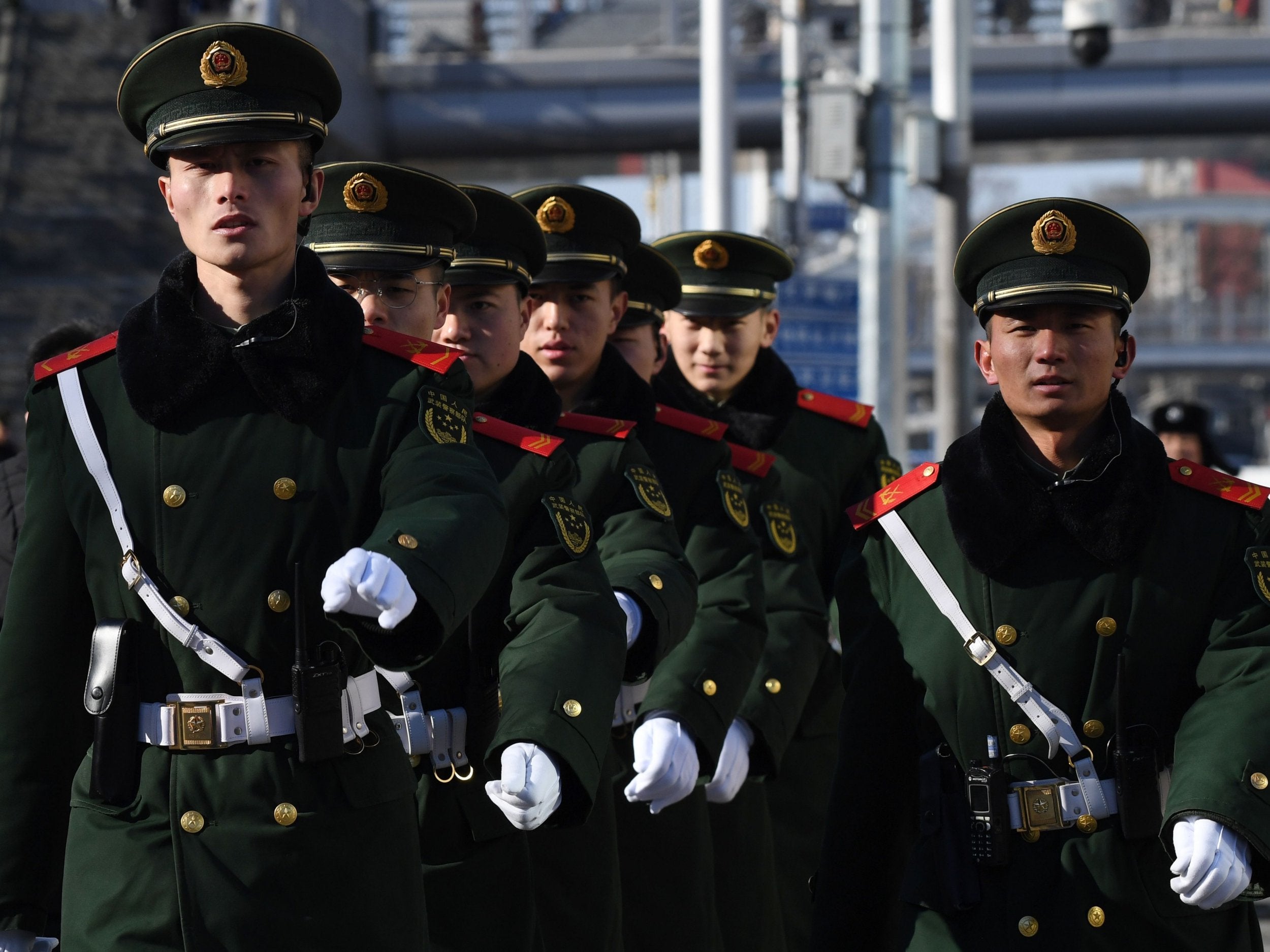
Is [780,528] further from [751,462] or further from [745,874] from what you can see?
[745,874]

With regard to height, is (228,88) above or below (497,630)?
above

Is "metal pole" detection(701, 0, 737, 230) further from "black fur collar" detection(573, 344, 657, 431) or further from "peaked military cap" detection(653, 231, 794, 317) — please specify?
"black fur collar" detection(573, 344, 657, 431)

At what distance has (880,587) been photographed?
4.58 meters

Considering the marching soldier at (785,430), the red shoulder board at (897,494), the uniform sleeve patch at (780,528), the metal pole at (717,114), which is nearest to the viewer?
the red shoulder board at (897,494)

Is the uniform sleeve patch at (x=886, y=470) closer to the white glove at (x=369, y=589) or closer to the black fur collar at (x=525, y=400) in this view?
the black fur collar at (x=525, y=400)

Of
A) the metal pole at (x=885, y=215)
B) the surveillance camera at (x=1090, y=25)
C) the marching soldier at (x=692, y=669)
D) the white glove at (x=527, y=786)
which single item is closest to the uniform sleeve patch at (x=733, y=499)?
the marching soldier at (x=692, y=669)

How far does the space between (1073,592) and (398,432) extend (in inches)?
55.2

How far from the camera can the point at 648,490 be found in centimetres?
575

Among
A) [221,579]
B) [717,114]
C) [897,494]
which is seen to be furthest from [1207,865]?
[717,114]

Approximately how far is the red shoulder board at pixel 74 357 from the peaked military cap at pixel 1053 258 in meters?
1.75

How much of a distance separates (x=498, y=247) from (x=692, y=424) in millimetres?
1003

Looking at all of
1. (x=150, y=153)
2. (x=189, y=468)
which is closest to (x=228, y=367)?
(x=189, y=468)

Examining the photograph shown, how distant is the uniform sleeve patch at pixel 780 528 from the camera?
22.9 feet

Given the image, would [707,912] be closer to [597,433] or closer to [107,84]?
[597,433]
